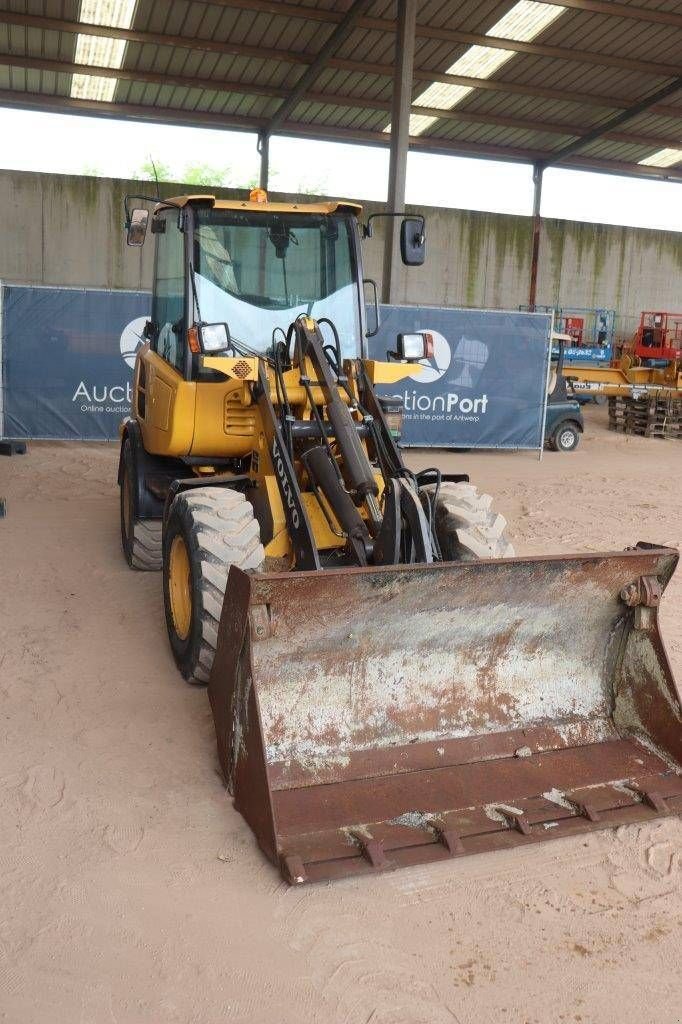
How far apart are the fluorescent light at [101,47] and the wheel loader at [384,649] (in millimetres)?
12990

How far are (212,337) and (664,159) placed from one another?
23120 mm

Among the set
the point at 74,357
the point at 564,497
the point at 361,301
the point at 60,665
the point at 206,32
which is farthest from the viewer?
the point at 206,32

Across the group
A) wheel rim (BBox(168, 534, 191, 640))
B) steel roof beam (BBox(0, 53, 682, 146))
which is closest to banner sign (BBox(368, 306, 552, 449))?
wheel rim (BBox(168, 534, 191, 640))

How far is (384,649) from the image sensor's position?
12.1ft

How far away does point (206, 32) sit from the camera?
16.5 meters

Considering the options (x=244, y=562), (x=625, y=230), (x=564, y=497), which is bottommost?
(x=564, y=497)

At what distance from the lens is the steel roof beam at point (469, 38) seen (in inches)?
603

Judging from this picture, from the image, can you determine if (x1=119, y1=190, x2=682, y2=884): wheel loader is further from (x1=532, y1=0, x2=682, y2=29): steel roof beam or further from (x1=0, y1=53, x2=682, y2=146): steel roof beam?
(x1=0, y1=53, x2=682, y2=146): steel roof beam

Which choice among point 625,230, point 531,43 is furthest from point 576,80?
point 625,230

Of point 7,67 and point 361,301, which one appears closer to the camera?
point 361,301

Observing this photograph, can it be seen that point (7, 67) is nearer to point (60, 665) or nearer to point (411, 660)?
point (60, 665)

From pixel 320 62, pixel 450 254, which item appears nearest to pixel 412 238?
pixel 320 62

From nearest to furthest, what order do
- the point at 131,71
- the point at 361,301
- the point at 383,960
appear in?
the point at 383,960 < the point at 361,301 < the point at 131,71

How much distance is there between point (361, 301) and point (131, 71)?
15.4 meters
